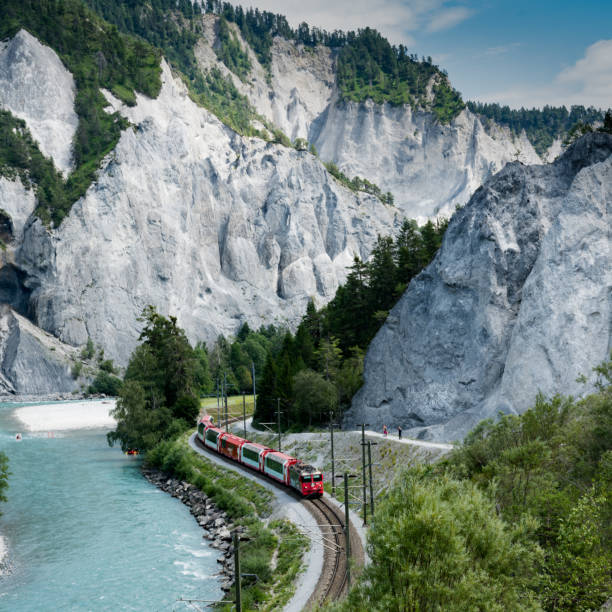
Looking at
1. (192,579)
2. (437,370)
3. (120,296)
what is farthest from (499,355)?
(120,296)

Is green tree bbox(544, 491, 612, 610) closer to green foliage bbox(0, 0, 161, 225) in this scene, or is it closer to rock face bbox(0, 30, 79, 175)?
green foliage bbox(0, 0, 161, 225)

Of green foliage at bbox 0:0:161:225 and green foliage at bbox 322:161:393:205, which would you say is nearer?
green foliage at bbox 0:0:161:225

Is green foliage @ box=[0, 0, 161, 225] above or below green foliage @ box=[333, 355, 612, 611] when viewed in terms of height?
above

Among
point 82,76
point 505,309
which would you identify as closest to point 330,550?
point 505,309

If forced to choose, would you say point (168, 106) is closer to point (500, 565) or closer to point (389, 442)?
point (389, 442)

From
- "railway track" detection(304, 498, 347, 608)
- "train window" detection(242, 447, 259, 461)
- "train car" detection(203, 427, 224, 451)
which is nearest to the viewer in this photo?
"railway track" detection(304, 498, 347, 608)

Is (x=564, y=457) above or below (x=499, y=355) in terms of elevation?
below

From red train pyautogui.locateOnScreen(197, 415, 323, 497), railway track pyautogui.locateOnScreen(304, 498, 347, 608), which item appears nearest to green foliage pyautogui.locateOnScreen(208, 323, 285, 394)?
red train pyautogui.locateOnScreen(197, 415, 323, 497)
